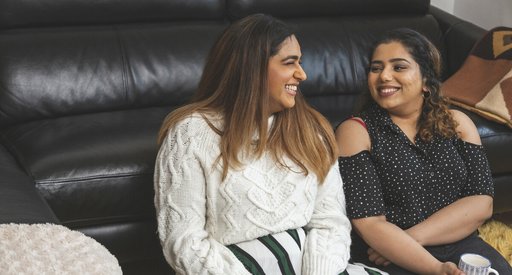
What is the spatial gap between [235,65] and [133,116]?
0.85 m

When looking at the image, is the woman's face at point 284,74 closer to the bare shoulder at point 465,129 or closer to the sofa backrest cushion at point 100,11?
the bare shoulder at point 465,129

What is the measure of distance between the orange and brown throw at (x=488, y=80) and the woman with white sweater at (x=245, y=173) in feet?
3.46

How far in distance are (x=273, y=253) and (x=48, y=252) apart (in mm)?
508

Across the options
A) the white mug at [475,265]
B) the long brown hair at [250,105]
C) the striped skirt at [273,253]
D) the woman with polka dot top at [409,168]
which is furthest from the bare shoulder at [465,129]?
the striped skirt at [273,253]

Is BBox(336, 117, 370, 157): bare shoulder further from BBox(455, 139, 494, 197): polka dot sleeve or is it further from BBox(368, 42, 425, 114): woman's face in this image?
BBox(455, 139, 494, 197): polka dot sleeve

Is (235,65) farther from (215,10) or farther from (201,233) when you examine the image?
(215,10)

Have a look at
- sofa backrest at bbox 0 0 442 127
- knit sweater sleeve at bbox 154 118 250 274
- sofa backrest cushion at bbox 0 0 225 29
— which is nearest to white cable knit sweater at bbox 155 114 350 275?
knit sweater sleeve at bbox 154 118 250 274

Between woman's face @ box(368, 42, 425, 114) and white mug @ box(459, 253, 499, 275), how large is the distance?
416 millimetres

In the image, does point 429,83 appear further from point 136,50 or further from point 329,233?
point 136,50

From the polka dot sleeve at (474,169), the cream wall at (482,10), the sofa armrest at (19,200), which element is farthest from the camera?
the cream wall at (482,10)

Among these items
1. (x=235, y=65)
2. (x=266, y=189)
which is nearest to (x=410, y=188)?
(x=266, y=189)

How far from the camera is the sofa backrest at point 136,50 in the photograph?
2275mm

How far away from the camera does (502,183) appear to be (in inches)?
95.0

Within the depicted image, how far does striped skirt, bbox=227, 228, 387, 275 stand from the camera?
149 centimetres
